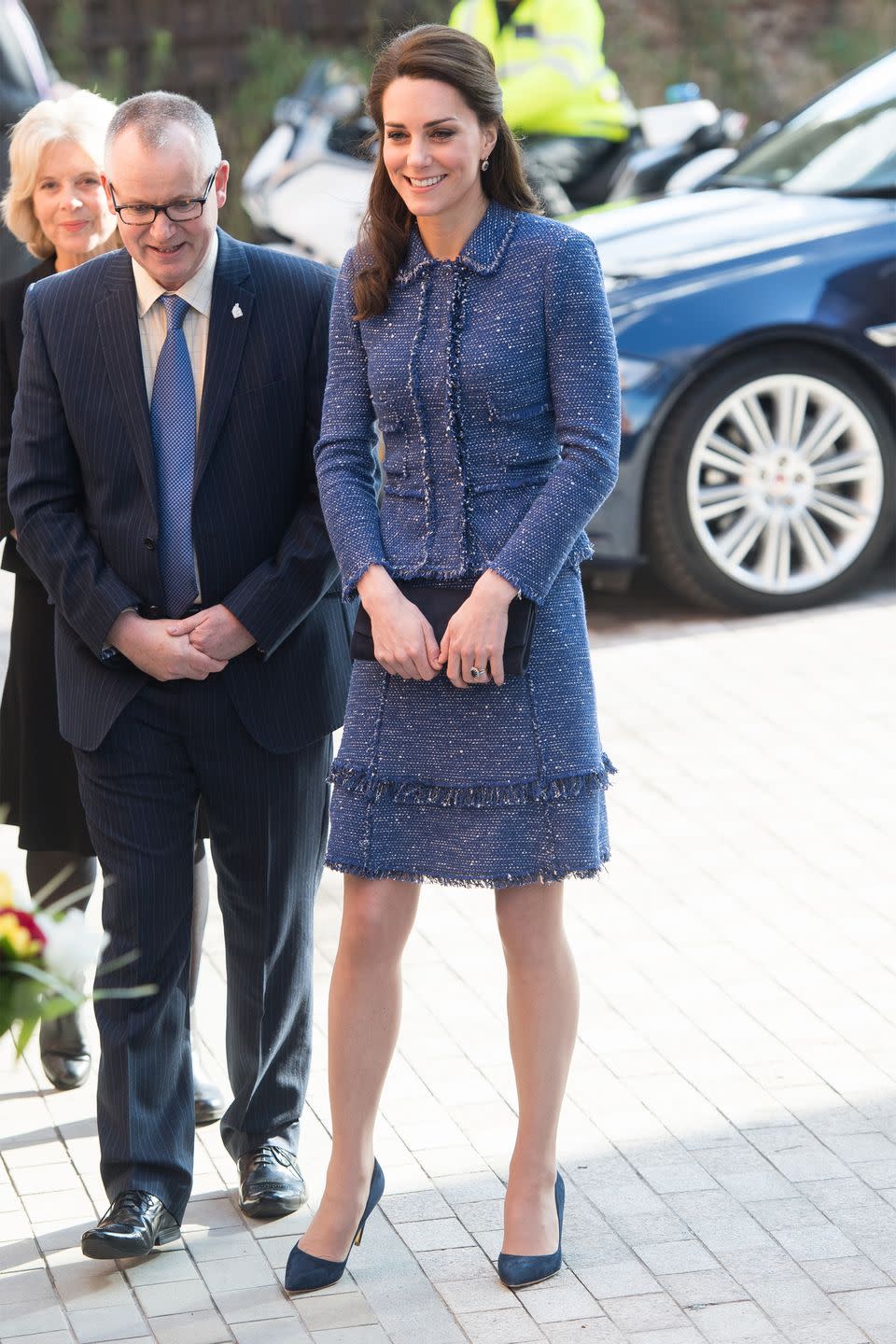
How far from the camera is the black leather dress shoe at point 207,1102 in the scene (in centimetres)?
425

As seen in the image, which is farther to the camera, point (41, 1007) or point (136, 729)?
point (136, 729)

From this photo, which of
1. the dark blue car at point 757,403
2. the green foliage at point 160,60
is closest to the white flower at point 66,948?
the dark blue car at point 757,403

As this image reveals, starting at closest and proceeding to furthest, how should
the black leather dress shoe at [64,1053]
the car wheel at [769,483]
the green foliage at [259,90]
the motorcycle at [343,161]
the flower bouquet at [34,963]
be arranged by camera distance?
the flower bouquet at [34,963], the black leather dress shoe at [64,1053], the car wheel at [769,483], the motorcycle at [343,161], the green foliage at [259,90]

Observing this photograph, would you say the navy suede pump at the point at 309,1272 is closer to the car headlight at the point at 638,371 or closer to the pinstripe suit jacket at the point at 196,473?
the pinstripe suit jacket at the point at 196,473

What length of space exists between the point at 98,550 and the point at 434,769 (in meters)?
0.73

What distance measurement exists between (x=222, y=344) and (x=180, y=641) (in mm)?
514

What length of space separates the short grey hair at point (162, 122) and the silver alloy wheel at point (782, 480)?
14.1 feet

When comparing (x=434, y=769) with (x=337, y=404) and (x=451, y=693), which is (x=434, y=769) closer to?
(x=451, y=693)

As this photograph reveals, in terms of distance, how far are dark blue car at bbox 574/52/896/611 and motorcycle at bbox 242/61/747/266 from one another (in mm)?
1486

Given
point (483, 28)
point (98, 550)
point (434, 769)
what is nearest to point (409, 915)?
point (434, 769)

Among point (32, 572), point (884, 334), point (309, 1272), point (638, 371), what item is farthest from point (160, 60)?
point (309, 1272)

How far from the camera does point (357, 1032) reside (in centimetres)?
360

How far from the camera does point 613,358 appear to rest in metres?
3.44

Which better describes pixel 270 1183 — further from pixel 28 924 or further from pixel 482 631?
pixel 28 924
